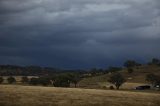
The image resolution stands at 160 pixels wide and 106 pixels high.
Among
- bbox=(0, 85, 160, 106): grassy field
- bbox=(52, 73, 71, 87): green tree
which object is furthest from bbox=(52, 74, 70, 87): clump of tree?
bbox=(0, 85, 160, 106): grassy field

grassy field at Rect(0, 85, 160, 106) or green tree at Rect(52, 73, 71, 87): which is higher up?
green tree at Rect(52, 73, 71, 87)

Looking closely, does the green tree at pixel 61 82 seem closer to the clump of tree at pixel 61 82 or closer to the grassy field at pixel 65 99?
the clump of tree at pixel 61 82

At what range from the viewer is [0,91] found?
56.5 m

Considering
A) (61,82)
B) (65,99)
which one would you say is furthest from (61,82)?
(65,99)

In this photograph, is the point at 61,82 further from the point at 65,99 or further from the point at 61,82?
the point at 65,99

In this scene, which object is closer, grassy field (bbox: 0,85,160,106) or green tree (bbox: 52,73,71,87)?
grassy field (bbox: 0,85,160,106)

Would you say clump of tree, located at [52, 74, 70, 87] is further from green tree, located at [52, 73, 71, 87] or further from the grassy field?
the grassy field

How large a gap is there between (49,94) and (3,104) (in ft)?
30.9

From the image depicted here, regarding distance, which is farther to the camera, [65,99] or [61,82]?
[61,82]

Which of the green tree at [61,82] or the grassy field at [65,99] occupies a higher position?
the green tree at [61,82]

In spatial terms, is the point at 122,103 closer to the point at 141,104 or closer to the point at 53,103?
the point at 141,104

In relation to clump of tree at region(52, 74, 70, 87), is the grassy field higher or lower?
lower

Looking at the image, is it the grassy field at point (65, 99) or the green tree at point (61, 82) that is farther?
the green tree at point (61, 82)

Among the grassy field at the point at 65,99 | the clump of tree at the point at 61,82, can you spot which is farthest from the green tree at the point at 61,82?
the grassy field at the point at 65,99
